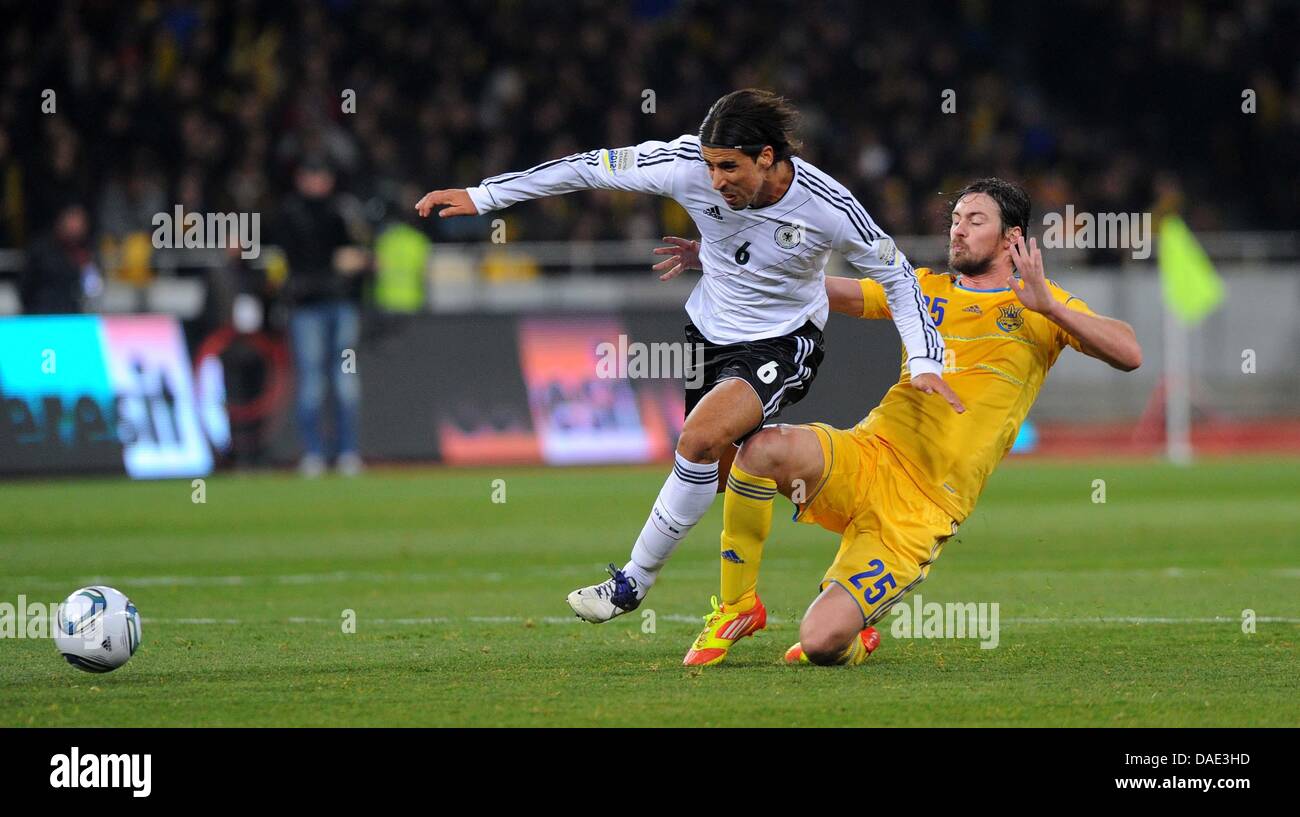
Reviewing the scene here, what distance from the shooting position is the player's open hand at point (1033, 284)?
607 cm

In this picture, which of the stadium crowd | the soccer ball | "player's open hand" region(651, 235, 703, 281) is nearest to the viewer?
the soccer ball

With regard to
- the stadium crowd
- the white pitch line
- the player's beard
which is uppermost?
the stadium crowd

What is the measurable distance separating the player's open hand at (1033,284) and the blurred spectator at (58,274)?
500 inches

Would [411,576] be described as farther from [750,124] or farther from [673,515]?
[750,124]

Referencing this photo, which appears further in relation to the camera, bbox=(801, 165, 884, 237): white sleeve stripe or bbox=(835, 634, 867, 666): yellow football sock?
bbox=(801, 165, 884, 237): white sleeve stripe

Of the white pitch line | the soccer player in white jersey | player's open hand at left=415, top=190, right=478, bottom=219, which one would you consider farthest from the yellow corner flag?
player's open hand at left=415, top=190, right=478, bottom=219

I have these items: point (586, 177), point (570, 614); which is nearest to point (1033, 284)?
point (586, 177)

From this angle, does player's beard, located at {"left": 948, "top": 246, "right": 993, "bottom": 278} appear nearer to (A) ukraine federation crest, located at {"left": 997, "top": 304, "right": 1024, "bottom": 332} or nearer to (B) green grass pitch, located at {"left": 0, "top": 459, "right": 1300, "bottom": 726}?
(A) ukraine federation crest, located at {"left": 997, "top": 304, "right": 1024, "bottom": 332}

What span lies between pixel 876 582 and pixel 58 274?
41.5 feet

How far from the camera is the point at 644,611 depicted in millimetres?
8039

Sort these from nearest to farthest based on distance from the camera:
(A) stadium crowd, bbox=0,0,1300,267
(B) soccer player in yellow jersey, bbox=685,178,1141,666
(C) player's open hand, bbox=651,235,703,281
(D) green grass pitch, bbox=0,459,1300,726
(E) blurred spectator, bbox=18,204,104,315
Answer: (D) green grass pitch, bbox=0,459,1300,726, (B) soccer player in yellow jersey, bbox=685,178,1141,666, (C) player's open hand, bbox=651,235,703,281, (E) blurred spectator, bbox=18,204,104,315, (A) stadium crowd, bbox=0,0,1300,267

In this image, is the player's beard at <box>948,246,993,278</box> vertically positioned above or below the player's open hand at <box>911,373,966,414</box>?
above

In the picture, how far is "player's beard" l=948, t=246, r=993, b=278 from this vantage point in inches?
262

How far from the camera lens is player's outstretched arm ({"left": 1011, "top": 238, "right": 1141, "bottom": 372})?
240 inches
